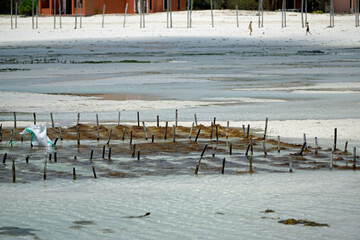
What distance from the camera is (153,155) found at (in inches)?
386

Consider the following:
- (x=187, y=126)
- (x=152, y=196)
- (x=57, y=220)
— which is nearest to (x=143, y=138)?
(x=187, y=126)

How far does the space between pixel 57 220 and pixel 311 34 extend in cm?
4912

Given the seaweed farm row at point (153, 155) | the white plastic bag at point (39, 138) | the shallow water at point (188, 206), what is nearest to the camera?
the shallow water at point (188, 206)

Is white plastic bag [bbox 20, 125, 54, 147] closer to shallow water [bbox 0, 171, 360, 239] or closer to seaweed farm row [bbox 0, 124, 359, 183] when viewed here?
seaweed farm row [bbox 0, 124, 359, 183]

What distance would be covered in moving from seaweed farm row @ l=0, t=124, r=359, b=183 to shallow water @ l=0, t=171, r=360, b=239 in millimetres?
351

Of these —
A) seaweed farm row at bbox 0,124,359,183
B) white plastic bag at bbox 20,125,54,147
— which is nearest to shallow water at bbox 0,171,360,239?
seaweed farm row at bbox 0,124,359,183

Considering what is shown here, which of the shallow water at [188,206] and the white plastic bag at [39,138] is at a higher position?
the white plastic bag at [39,138]

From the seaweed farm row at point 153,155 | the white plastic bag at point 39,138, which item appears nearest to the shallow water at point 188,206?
the seaweed farm row at point 153,155

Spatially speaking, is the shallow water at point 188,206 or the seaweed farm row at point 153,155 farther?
the seaweed farm row at point 153,155

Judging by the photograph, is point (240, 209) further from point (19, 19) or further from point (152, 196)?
point (19, 19)

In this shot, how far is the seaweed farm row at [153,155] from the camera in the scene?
8750 millimetres

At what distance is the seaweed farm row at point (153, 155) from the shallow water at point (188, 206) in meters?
0.35

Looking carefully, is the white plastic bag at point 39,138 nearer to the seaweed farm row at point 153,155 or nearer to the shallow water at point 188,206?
the seaweed farm row at point 153,155

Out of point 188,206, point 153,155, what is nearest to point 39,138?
point 153,155
